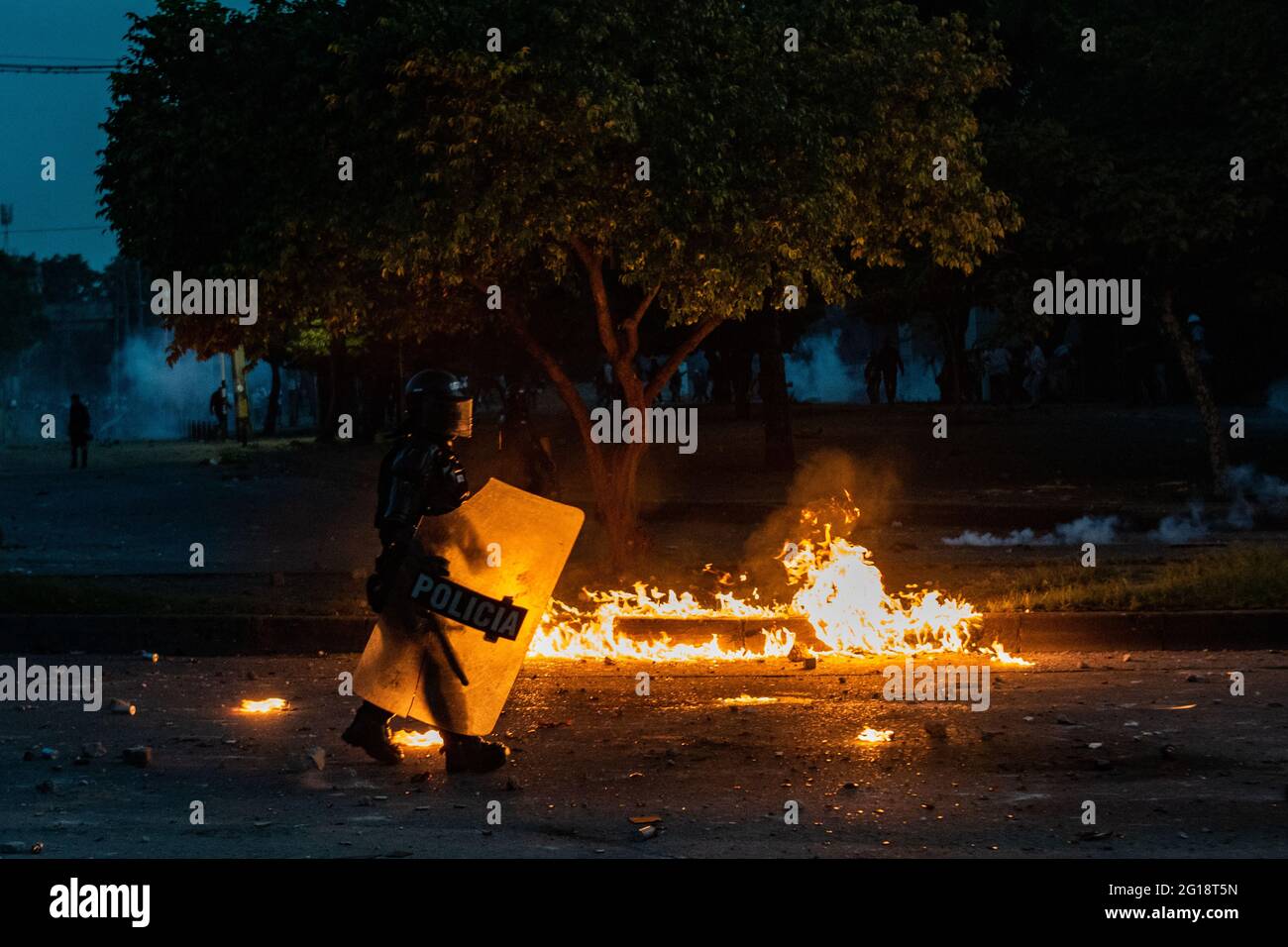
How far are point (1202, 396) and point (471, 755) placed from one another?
58.8 ft

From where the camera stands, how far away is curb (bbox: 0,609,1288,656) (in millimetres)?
11391

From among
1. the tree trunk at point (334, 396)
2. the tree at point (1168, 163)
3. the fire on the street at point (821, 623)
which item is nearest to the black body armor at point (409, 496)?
the fire on the street at point (821, 623)

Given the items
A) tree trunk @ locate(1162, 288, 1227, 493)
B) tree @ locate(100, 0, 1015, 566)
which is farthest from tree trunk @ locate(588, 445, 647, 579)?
tree trunk @ locate(1162, 288, 1227, 493)

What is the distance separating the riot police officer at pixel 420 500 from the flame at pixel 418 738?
1.52 ft

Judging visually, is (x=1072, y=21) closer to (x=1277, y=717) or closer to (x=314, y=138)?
(x=314, y=138)

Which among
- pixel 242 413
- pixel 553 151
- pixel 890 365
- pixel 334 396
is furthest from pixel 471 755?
pixel 242 413

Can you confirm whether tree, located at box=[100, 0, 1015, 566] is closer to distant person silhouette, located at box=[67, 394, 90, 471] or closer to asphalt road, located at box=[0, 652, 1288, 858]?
asphalt road, located at box=[0, 652, 1288, 858]

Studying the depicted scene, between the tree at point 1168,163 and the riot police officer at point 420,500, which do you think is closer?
the riot police officer at point 420,500

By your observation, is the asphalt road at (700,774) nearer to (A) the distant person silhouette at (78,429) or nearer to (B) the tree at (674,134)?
(B) the tree at (674,134)

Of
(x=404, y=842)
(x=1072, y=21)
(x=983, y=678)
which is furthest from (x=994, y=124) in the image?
(x=404, y=842)

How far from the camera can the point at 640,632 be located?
11.9 metres

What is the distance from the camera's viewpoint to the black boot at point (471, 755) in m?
7.43

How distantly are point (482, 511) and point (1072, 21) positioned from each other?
24.9 meters

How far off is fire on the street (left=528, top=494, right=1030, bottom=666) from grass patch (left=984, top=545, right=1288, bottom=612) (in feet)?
1.38
